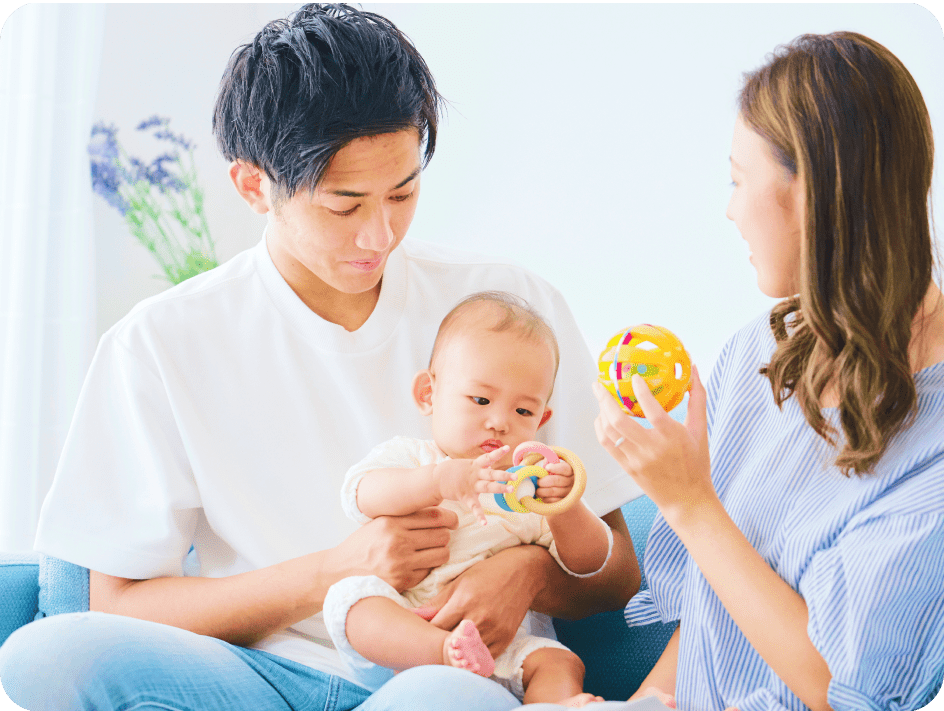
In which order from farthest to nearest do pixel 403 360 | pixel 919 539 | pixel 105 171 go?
pixel 105 171 < pixel 403 360 < pixel 919 539

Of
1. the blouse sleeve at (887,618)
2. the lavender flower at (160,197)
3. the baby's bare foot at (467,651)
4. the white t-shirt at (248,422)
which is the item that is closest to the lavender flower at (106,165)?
the lavender flower at (160,197)

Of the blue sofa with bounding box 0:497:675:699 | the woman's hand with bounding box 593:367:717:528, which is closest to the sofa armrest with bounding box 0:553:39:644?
the blue sofa with bounding box 0:497:675:699

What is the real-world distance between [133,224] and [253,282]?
1.14 metres

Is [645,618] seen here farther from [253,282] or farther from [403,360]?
[253,282]

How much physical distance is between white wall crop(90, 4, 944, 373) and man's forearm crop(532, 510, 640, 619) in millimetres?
829

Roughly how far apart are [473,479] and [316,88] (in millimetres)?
641

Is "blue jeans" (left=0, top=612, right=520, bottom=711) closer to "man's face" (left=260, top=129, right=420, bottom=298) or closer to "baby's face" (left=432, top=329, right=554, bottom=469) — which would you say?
"baby's face" (left=432, top=329, right=554, bottom=469)

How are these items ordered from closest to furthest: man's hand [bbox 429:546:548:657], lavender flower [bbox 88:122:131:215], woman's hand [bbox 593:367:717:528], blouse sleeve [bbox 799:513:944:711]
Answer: blouse sleeve [bbox 799:513:944:711], woman's hand [bbox 593:367:717:528], man's hand [bbox 429:546:548:657], lavender flower [bbox 88:122:131:215]

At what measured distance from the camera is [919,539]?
0.98 metres

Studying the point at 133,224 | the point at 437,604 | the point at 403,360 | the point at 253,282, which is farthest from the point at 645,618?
the point at 133,224

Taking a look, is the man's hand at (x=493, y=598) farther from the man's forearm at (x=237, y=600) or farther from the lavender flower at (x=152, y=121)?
the lavender flower at (x=152, y=121)

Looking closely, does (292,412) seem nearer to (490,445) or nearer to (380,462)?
(380,462)

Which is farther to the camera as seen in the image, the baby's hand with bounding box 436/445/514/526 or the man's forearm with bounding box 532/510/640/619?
the man's forearm with bounding box 532/510/640/619

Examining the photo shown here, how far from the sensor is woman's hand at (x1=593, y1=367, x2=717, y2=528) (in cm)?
109
